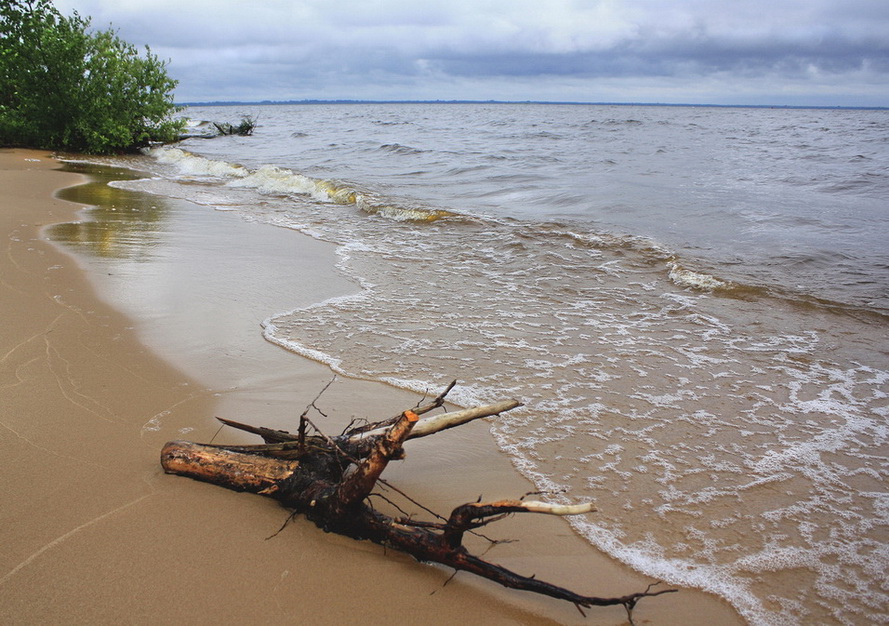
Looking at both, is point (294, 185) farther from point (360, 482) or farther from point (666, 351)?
point (360, 482)

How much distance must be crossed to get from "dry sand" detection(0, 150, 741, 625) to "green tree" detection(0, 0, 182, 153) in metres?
20.8

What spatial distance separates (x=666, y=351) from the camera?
512 centimetres

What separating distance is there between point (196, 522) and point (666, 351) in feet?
13.0

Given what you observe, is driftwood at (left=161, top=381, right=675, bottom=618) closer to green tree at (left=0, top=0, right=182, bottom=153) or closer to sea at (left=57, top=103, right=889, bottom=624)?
sea at (left=57, top=103, right=889, bottom=624)

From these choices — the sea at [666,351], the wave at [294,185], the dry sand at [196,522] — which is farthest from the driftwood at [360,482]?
the wave at [294,185]

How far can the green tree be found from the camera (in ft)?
66.8

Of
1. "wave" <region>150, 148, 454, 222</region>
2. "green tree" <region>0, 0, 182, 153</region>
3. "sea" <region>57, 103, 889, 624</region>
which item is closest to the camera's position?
"sea" <region>57, 103, 889, 624</region>

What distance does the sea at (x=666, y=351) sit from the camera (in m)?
2.78

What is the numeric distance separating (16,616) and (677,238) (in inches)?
387

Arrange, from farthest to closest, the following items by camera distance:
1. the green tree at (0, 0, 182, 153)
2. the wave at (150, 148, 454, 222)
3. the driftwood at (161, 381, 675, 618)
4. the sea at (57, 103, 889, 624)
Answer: the green tree at (0, 0, 182, 153) → the wave at (150, 148, 454, 222) → the sea at (57, 103, 889, 624) → the driftwood at (161, 381, 675, 618)

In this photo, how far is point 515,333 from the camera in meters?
5.44

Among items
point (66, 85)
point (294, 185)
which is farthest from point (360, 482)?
point (66, 85)

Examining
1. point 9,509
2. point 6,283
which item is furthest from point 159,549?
point 6,283

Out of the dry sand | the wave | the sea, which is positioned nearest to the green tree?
the wave
